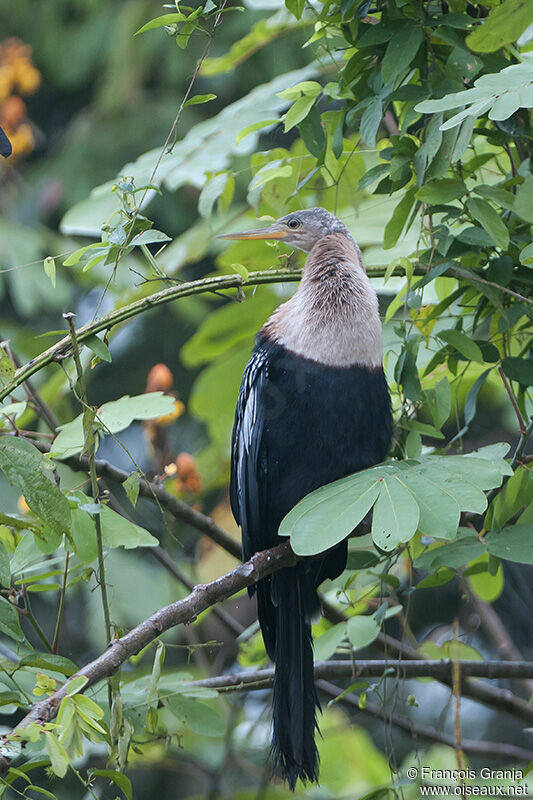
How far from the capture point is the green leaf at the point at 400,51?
3.64ft

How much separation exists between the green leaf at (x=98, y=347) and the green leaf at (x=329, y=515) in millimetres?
288

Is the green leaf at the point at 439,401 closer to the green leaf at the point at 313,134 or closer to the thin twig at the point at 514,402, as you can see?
the thin twig at the point at 514,402

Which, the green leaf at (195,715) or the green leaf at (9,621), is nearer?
the green leaf at (9,621)

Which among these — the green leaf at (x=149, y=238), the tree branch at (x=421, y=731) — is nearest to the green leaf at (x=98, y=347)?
the green leaf at (x=149, y=238)

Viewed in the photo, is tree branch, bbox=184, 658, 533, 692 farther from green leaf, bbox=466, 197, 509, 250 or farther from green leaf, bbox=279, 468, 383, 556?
green leaf, bbox=466, 197, 509, 250

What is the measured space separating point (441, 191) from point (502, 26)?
0.22m

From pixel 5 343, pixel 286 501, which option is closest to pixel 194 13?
pixel 5 343

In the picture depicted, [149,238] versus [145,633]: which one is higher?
[149,238]

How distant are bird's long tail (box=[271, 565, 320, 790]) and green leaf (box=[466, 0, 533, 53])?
0.82 metres

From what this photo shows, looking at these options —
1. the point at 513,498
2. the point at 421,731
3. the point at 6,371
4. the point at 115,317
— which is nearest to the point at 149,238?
the point at 115,317

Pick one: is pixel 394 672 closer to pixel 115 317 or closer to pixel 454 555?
pixel 454 555

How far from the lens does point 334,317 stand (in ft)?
4.25

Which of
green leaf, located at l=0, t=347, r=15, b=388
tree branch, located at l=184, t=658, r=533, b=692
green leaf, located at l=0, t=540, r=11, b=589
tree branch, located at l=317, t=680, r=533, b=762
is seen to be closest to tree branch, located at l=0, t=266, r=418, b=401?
green leaf, located at l=0, t=347, r=15, b=388

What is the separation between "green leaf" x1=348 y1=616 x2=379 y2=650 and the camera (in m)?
1.37
